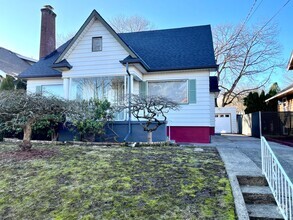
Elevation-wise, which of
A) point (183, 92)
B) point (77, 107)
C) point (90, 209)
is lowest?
point (90, 209)

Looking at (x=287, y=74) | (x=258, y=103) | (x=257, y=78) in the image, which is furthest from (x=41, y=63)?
(x=287, y=74)

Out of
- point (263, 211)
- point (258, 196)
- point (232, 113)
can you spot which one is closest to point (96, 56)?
point (258, 196)

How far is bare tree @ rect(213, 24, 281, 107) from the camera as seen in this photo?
86.9 ft

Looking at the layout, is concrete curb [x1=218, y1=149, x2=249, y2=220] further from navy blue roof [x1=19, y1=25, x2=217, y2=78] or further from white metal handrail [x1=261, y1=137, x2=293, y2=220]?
navy blue roof [x1=19, y1=25, x2=217, y2=78]

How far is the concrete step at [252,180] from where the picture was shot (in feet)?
12.8

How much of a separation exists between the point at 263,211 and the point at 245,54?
26.8m

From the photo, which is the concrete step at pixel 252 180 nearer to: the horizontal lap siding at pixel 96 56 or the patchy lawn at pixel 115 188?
the patchy lawn at pixel 115 188

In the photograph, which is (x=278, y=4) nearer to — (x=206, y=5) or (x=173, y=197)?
(x=206, y=5)

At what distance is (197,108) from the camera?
10.2 metres

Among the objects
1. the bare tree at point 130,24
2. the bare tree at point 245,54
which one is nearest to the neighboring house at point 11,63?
the bare tree at point 130,24

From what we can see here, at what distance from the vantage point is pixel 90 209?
3.17 meters

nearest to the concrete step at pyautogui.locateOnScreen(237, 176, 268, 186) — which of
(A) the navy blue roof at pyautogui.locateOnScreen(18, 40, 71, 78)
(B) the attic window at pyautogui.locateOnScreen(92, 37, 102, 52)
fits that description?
(B) the attic window at pyautogui.locateOnScreen(92, 37, 102, 52)

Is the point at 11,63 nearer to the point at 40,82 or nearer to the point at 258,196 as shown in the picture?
the point at 40,82

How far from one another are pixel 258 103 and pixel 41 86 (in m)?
15.2
